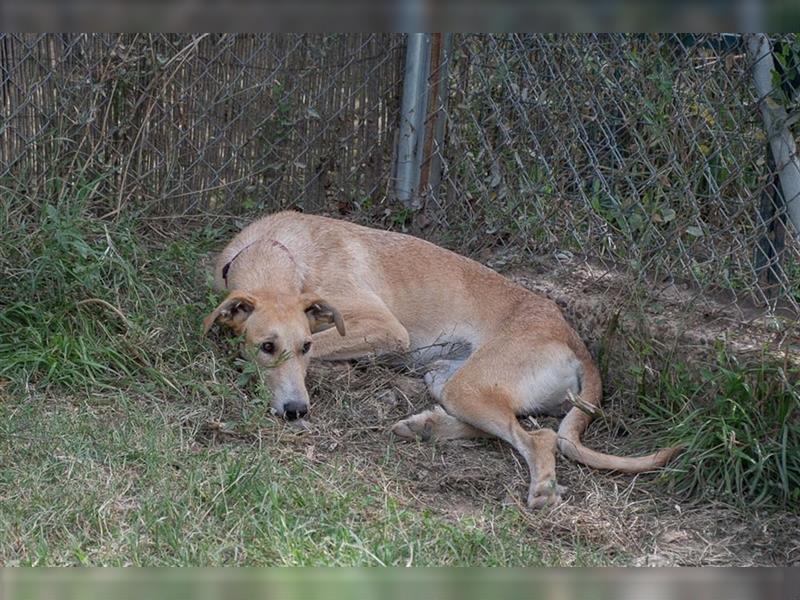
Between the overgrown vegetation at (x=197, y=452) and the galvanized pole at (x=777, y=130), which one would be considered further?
the galvanized pole at (x=777, y=130)

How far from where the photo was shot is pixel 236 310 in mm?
4984

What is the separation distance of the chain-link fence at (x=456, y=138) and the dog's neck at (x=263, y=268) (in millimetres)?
1009

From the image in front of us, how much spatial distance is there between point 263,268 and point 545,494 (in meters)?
2.12

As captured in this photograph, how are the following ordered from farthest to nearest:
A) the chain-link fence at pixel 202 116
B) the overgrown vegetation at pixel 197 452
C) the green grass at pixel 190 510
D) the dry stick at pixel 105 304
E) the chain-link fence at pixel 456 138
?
the chain-link fence at pixel 202 116, the dry stick at pixel 105 304, the chain-link fence at pixel 456 138, the overgrown vegetation at pixel 197 452, the green grass at pixel 190 510

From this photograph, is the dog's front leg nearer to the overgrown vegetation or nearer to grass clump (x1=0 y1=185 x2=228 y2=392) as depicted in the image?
the overgrown vegetation

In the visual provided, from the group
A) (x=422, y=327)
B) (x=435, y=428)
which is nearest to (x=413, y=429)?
(x=435, y=428)

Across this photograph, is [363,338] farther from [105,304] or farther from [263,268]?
[105,304]

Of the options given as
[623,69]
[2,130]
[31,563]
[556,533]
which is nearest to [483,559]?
[556,533]

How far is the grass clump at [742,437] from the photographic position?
3.95 meters

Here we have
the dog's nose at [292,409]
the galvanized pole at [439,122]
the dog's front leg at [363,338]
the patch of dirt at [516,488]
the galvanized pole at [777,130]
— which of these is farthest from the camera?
the galvanized pole at [439,122]

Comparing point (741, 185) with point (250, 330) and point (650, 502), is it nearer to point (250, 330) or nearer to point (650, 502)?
point (650, 502)

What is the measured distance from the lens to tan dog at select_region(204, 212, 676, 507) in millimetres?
4664

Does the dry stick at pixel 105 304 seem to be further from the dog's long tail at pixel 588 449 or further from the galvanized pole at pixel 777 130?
the galvanized pole at pixel 777 130

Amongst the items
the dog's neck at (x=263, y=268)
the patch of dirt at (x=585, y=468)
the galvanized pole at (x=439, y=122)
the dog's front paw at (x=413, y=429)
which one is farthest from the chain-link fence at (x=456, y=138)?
the dog's front paw at (x=413, y=429)
